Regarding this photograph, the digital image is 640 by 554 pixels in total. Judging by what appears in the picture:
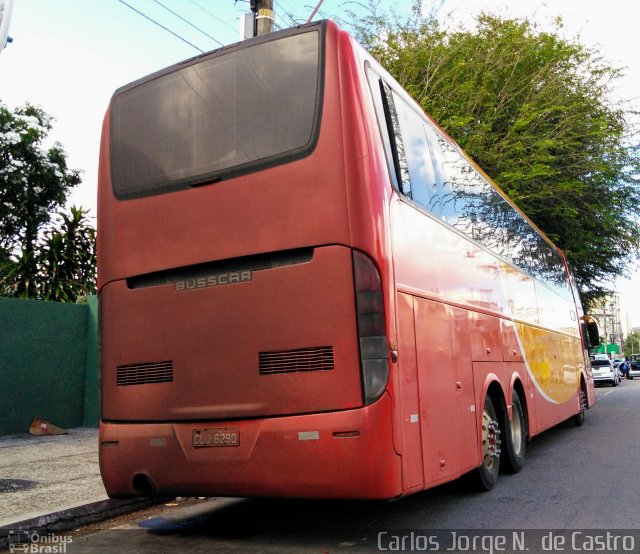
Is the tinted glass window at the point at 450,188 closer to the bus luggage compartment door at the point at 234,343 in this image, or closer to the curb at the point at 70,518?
the bus luggage compartment door at the point at 234,343

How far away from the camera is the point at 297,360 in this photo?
15.9 ft

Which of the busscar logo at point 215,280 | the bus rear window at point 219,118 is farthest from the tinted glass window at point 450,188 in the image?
the busscar logo at point 215,280

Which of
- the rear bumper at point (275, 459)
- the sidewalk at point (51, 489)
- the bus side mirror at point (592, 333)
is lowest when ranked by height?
the sidewalk at point (51, 489)

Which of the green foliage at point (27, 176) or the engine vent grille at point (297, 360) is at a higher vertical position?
the green foliage at point (27, 176)

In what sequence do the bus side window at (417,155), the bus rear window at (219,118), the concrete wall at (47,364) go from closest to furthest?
the bus rear window at (219,118) → the bus side window at (417,155) → the concrete wall at (47,364)

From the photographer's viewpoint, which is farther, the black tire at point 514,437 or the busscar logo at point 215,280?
the black tire at point 514,437

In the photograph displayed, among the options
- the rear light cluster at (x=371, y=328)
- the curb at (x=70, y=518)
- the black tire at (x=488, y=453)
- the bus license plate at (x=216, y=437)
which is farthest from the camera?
the black tire at (x=488, y=453)

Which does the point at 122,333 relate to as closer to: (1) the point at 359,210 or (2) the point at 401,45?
(1) the point at 359,210

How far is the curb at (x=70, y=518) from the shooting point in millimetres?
5500

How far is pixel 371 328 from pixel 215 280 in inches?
49.5

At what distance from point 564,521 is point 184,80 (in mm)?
4686

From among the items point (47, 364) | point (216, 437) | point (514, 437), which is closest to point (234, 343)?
point (216, 437)

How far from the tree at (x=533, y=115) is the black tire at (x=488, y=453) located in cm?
1035

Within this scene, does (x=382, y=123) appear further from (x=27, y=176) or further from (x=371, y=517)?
(x=27, y=176)
